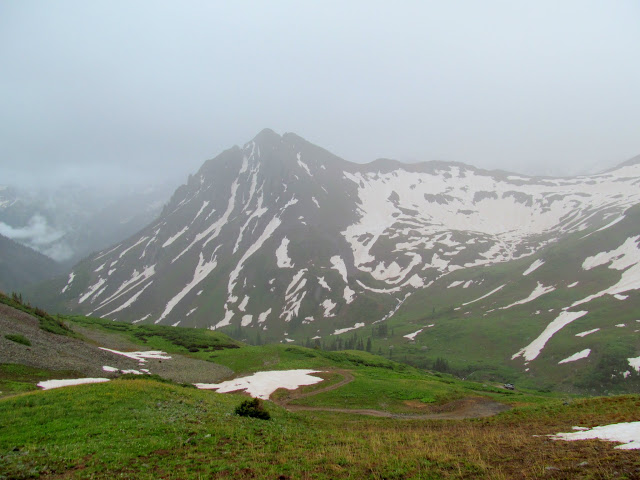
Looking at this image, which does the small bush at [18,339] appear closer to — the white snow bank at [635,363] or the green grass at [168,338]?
the green grass at [168,338]

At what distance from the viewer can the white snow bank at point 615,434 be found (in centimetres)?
1516

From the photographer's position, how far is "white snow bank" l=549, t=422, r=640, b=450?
15.2 meters

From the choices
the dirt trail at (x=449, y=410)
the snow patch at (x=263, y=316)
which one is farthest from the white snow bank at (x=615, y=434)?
the snow patch at (x=263, y=316)

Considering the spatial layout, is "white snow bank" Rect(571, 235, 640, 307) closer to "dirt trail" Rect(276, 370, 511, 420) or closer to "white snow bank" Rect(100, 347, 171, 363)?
"dirt trail" Rect(276, 370, 511, 420)

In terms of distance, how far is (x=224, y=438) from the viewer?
18.8 meters

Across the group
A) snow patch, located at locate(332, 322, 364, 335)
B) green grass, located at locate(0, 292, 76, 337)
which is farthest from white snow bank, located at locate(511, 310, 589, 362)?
green grass, located at locate(0, 292, 76, 337)

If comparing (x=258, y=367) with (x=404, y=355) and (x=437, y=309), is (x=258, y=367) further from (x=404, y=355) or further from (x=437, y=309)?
(x=437, y=309)

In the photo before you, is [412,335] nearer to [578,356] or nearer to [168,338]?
[578,356]

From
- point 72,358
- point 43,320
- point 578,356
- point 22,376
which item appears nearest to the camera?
point 22,376

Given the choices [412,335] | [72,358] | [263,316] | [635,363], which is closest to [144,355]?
[72,358]

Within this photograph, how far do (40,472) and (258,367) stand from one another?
4959 centimetres

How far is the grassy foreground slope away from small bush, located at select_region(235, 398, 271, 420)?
764mm

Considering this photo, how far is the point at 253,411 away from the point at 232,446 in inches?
321

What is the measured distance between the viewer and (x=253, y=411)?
25469 millimetres
